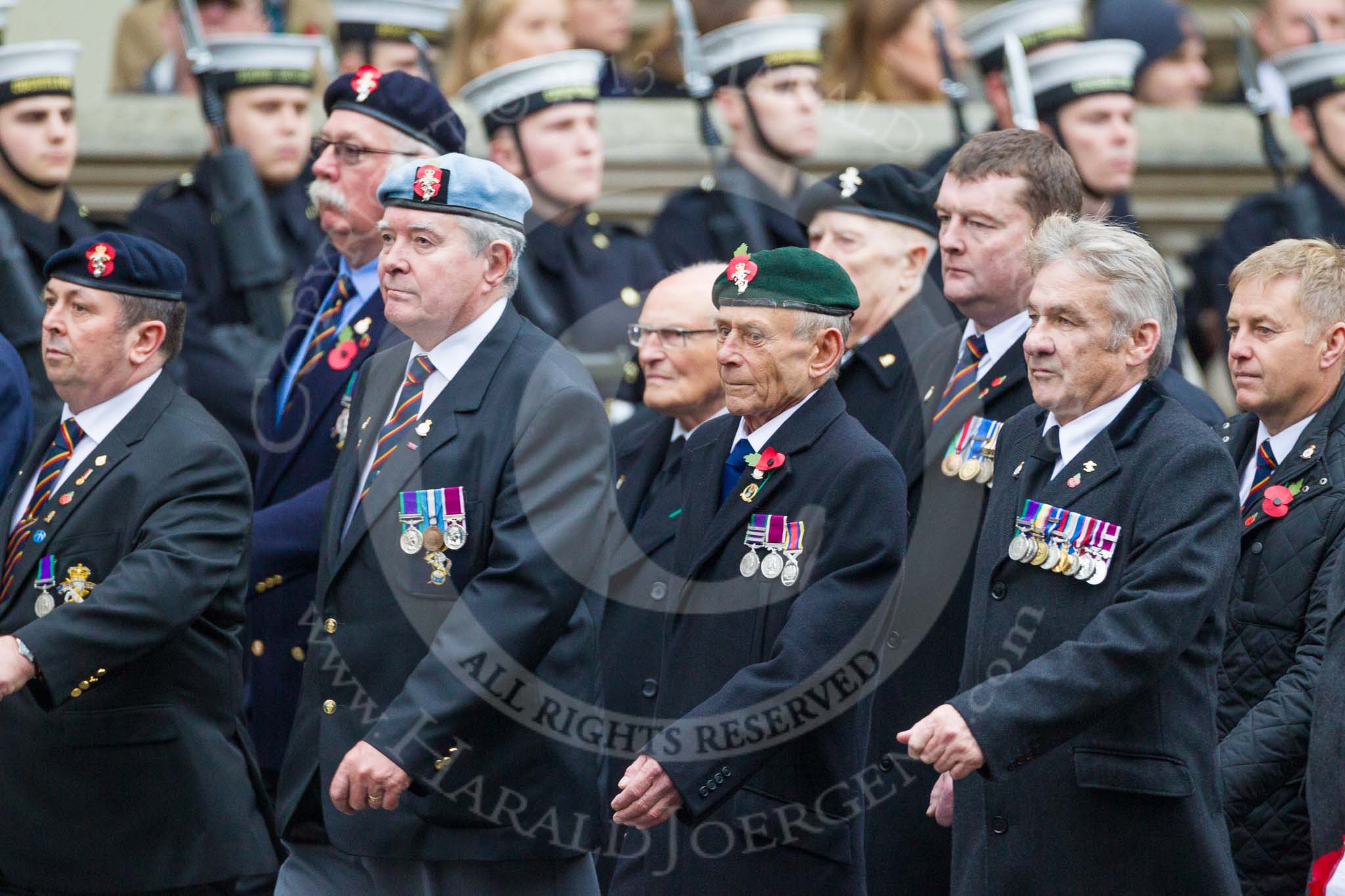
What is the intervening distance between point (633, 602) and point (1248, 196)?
5.13 meters

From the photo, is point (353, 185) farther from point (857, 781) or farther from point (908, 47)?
point (908, 47)

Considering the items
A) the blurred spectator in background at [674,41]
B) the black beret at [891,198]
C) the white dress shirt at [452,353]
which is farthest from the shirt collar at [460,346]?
the blurred spectator in background at [674,41]

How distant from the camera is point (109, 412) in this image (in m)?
5.34

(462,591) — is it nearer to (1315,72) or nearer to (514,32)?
(514,32)

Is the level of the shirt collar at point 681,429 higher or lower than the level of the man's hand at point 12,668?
higher

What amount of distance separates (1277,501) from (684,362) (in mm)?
1703

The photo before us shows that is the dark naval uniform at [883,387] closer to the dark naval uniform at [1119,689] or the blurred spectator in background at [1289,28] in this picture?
the dark naval uniform at [1119,689]

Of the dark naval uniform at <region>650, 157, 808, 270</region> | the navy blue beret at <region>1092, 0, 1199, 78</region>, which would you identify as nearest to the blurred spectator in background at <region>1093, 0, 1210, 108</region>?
the navy blue beret at <region>1092, 0, 1199, 78</region>

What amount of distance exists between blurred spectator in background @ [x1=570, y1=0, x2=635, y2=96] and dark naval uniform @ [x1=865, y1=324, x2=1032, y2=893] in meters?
4.76

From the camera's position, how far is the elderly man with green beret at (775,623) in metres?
4.45

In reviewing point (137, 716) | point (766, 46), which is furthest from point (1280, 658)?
point (766, 46)

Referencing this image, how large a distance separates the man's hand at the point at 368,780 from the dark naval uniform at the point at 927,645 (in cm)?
143

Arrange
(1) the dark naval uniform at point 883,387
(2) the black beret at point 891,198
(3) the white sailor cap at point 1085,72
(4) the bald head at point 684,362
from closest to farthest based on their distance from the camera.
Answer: (1) the dark naval uniform at point 883,387 < (4) the bald head at point 684,362 < (2) the black beret at point 891,198 < (3) the white sailor cap at point 1085,72

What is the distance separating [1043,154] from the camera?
5.54 m
